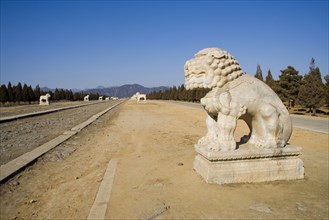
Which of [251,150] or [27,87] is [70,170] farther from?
[27,87]

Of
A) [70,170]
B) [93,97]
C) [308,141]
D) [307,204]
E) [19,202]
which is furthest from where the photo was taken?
[93,97]

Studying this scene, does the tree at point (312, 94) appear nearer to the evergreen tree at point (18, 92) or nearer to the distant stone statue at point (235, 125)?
the distant stone statue at point (235, 125)

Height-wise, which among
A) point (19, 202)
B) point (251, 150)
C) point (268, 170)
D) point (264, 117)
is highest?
point (264, 117)

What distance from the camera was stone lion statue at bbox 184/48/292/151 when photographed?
4465 millimetres

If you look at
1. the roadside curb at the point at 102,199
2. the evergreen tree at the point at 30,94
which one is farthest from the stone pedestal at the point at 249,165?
the evergreen tree at the point at 30,94

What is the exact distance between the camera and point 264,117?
465cm

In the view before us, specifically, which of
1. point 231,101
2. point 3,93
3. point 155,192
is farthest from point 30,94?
point 231,101

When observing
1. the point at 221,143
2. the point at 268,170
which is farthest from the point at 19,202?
the point at 268,170

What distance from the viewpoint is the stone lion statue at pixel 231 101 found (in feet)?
14.6

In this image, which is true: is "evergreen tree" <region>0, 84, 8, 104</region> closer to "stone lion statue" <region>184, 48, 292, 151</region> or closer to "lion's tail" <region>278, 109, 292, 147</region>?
"stone lion statue" <region>184, 48, 292, 151</region>

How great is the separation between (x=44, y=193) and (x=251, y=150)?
12.3 feet

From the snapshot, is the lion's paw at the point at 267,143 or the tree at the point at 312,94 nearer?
the lion's paw at the point at 267,143

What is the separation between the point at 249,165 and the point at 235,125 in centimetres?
74

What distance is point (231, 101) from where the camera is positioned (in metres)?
4.43
